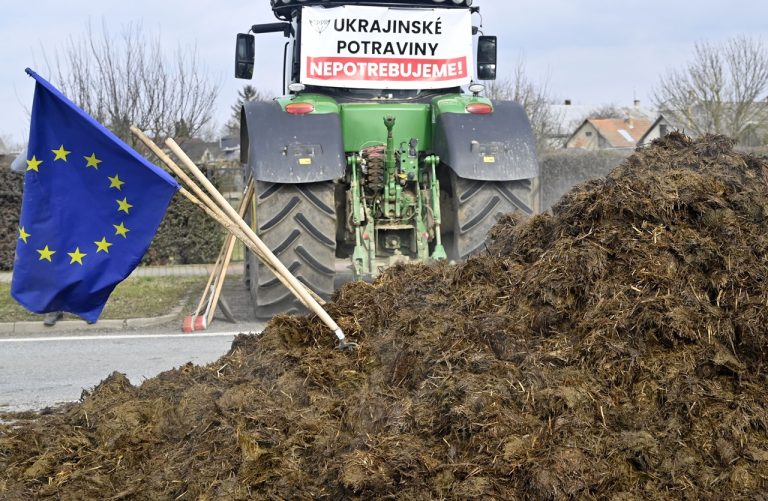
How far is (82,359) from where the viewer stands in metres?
8.84

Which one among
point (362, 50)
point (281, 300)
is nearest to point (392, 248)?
point (281, 300)

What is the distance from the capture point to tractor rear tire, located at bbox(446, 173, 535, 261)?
31.7 ft

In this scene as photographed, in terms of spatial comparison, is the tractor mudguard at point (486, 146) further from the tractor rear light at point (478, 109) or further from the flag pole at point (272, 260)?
the flag pole at point (272, 260)

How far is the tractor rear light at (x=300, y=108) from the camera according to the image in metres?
9.58

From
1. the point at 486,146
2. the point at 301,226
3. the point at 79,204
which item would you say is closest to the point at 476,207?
the point at 486,146

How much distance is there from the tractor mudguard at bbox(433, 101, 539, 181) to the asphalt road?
8.90ft

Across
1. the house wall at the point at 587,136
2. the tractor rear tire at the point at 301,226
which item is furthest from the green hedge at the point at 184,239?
the house wall at the point at 587,136

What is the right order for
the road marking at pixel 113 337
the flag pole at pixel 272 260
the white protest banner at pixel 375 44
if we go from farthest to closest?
the white protest banner at pixel 375 44, the road marking at pixel 113 337, the flag pole at pixel 272 260

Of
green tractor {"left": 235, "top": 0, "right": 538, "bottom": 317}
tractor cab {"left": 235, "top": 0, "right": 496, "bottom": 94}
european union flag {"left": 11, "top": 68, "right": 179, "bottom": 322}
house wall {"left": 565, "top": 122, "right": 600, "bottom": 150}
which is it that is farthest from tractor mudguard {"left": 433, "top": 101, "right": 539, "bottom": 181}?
house wall {"left": 565, "top": 122, "right": 600, "bottom": 150}

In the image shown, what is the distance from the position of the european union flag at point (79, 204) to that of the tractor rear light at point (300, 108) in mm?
4033

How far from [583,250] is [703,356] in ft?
2.66

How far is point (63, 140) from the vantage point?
223 inches

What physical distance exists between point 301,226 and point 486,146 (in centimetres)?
202

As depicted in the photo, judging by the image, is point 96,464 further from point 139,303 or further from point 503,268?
→ point 139,303
